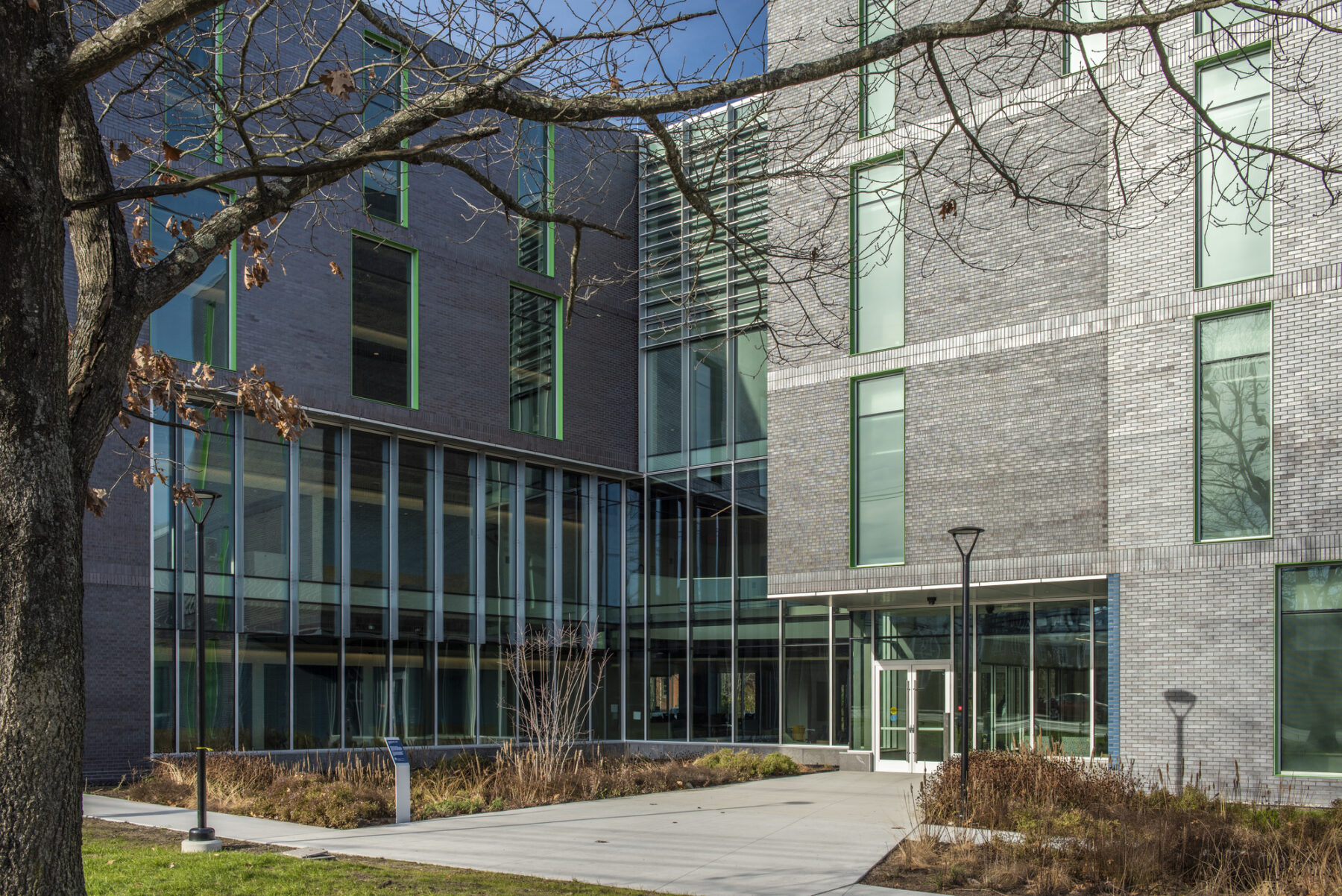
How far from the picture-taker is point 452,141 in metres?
7.48

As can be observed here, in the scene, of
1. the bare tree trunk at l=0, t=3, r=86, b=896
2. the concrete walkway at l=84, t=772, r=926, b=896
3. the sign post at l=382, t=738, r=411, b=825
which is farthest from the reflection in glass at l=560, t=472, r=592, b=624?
the bare tree trunk at l=0, t=3, r=86, b=896

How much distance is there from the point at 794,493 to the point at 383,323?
10.6m

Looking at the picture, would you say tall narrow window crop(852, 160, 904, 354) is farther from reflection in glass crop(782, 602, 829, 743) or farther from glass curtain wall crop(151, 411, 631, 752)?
glass curtain wall crop(151, 411, 631, 752)

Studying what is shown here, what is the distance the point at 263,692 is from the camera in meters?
25.8

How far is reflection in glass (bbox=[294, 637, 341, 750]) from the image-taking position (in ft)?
86.6

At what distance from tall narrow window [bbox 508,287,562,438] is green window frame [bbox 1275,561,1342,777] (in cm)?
1895

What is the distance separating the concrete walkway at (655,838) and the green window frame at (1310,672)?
19.1 ft

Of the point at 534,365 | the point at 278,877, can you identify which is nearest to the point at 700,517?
the point at 534,365

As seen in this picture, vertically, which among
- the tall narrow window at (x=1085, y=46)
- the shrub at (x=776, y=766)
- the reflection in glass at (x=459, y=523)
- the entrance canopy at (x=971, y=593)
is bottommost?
the shrub at (x=776, y=766)

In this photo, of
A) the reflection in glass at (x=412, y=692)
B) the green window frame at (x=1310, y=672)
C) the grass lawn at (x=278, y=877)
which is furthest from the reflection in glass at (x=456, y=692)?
the green window frame at (x=1310, y=672)

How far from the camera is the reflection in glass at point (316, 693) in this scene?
26391 mm

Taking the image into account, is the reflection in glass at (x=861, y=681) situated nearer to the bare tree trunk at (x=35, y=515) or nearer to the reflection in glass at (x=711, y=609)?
the reflection in glass at (x=711, y=609)

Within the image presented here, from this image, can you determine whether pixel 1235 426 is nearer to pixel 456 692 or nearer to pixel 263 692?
pixel 456 692

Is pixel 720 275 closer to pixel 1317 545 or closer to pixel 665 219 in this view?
pixel 665 219
